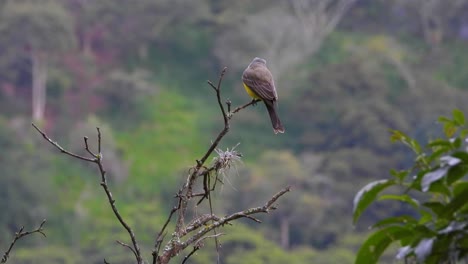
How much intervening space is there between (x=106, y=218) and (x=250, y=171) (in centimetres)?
399

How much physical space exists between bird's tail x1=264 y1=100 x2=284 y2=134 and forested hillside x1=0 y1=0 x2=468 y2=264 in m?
18.7

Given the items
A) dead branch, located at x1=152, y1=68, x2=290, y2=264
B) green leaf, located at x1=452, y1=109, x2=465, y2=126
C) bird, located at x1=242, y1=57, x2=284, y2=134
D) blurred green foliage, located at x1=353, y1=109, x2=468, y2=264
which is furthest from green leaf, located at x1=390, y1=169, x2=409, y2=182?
bird, located at x1=242, y1=57, x2=284, y2=134

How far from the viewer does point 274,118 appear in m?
4.82

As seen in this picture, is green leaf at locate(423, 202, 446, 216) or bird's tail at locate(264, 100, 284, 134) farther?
bird's tail at locate(264, 100, 284, 134)

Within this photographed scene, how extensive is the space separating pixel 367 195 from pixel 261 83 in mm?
3870

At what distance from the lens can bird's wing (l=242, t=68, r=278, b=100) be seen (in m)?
5.26

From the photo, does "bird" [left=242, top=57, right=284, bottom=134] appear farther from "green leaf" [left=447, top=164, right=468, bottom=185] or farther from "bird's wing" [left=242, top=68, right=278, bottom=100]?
"green leaf" [left=447, top=164, right=468, bottom=185]

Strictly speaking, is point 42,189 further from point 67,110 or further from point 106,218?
point 67,110

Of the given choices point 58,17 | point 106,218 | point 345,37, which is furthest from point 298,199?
point 345,37

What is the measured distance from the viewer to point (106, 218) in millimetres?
28750

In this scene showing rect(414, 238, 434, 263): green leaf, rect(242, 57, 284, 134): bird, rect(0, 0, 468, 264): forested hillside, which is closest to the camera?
rect(414, 238, 434, 263): green leaf

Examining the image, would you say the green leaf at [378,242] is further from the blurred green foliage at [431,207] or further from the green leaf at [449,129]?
the green leaf at [449,129]

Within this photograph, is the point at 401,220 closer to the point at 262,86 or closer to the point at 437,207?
the point at 437,207

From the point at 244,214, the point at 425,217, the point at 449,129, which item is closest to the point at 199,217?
the point at 244,214
